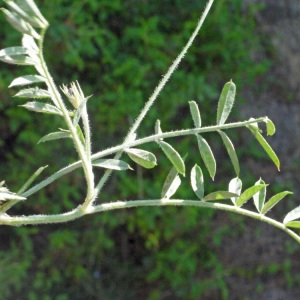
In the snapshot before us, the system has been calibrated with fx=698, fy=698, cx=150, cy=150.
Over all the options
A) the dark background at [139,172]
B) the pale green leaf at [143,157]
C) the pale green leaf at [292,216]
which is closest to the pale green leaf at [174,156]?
the pale green leaf at [143,157]

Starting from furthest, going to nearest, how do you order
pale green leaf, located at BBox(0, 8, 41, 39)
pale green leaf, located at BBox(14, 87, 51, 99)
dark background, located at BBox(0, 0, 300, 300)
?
dark background, located at BBox(0, 0, 300, 300) < pale green leaf, located at BBox(14, 87, 51, 99) < pale green leaf, located at BBox(0, 8, 41, 39)

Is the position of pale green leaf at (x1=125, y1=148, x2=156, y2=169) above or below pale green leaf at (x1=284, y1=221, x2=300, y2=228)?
above

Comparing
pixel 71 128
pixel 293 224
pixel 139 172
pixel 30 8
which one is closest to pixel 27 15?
pixel 30 8

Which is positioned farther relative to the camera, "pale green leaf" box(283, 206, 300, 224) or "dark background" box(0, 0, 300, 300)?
"dark background" box(0, 0, 300, 300)

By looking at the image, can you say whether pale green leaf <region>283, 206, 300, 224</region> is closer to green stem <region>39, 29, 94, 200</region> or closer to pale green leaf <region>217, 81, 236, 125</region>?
pale green leaf <region>217, 81, 236, 125</region>

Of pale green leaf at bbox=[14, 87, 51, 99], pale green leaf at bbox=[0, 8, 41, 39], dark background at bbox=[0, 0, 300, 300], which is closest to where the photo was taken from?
pale green leaf at bbox=[0, 8, 41, 39]

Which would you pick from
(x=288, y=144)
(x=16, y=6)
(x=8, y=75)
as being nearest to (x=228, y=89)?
(x=16, y=6)

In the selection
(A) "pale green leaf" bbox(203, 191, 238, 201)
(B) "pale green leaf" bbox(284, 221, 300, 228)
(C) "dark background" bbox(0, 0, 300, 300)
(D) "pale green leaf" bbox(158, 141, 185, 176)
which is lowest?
(C) "dark background" bbox(0, 0, 300, 300)

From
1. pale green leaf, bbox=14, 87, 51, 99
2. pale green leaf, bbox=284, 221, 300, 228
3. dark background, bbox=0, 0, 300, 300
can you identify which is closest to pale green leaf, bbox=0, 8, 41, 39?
pale green leaf, bbox=14, 87, 51, 99
